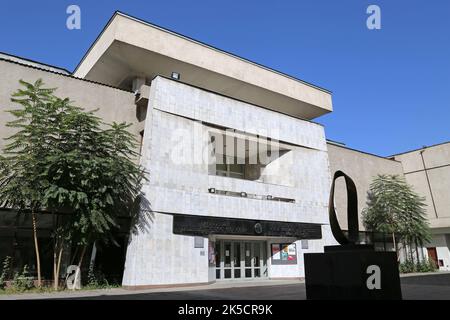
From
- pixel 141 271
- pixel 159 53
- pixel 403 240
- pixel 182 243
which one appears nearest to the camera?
pixel 141 271

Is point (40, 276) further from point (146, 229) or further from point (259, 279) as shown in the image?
point (259, 279)

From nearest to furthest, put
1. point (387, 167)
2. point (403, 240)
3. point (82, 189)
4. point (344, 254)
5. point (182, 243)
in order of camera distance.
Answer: point (344, 254) < point (82, 189) < point (182, 243) < point (403, 240) < point (387, 167)

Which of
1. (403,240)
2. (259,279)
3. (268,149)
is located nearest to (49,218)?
(259,279)

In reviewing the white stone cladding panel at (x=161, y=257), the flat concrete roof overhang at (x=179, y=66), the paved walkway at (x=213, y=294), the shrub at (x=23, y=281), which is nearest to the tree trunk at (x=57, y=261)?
the shrub at (x=23, y=281)

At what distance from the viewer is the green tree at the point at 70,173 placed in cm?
1408

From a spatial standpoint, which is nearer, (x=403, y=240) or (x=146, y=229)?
(x=146, y=229)

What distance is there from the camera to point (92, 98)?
18.7 metres

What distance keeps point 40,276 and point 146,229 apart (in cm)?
465

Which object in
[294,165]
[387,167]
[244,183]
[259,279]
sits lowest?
[259,279]

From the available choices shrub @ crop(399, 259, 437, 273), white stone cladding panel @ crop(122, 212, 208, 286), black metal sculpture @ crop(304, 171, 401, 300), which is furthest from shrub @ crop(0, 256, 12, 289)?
shrub @ crop(399, 259, 437, 273)

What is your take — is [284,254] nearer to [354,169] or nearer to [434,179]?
[354,169]

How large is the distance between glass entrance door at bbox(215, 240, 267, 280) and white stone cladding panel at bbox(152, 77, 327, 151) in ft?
22.7

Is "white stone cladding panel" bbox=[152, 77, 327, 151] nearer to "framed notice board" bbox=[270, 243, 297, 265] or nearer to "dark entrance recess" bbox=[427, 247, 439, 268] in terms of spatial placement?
"framed notice board" bbox=[270, 243, 297, 265]

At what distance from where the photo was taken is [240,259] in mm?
21688
